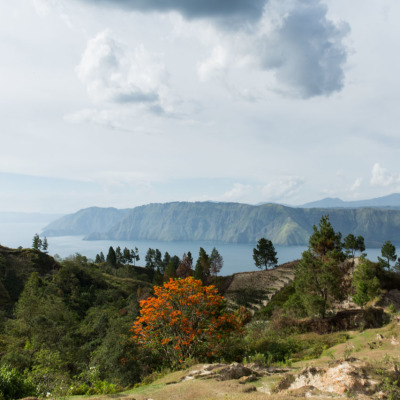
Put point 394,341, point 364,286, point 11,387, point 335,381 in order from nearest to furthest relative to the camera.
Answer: point 335,381, point 11,387, point 394,341, point 364,286

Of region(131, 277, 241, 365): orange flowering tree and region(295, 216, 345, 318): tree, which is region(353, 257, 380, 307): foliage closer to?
region(295, 216, 345, 318): tree

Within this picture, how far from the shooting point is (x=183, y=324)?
19641mm

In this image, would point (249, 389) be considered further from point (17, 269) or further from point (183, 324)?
point (17, 269)

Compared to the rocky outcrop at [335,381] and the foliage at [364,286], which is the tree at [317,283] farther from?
the rocky outcrop at [335,381]

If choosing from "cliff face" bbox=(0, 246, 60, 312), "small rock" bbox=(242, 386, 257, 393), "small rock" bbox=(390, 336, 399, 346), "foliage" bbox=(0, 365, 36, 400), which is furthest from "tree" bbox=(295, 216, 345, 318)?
"cliff face" bbox=(0, 246, 60, 312)

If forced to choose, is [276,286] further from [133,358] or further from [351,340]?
[133,358]

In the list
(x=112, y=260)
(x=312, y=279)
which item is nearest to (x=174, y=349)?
(x=312, y=279)

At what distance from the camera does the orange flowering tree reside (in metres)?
19.1

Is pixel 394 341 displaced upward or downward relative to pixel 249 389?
downward

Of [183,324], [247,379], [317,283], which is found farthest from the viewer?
[317,283]

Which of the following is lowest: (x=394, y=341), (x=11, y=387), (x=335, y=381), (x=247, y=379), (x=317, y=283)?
(x=394, y=341)

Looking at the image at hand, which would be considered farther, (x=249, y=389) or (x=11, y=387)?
(x=11, y=387)

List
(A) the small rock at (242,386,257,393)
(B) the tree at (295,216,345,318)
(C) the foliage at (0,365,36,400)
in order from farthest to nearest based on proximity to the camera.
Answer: (B) the tree at (295,216,345,318) → (C) the foliage at (0,365,36,400) → (A) the small rock at (242,386,257,393)

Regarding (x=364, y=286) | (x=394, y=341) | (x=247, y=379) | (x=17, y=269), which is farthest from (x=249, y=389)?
(x=17, y=269)
